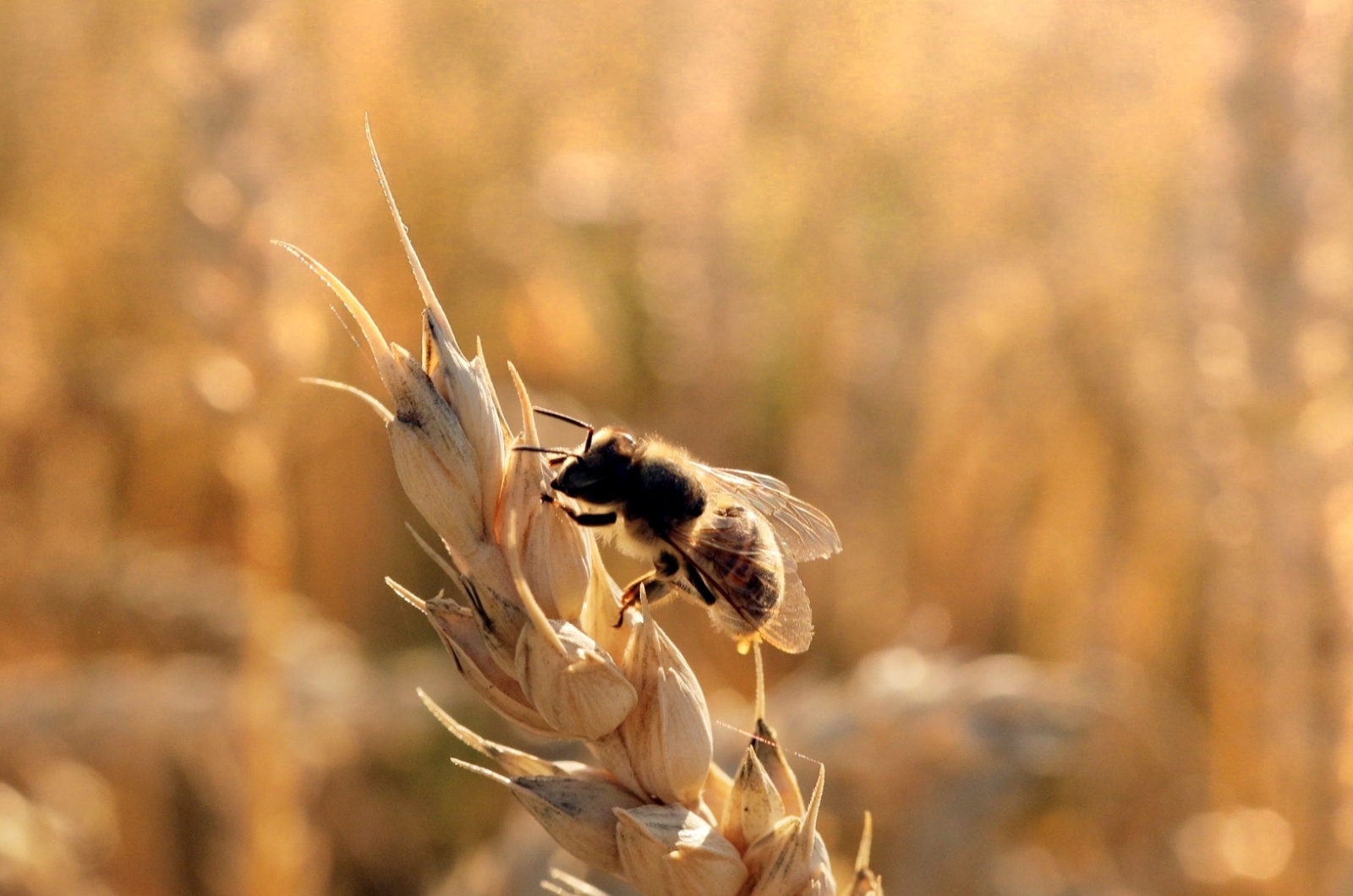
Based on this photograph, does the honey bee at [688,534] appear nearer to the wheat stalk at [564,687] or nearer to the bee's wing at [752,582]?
the bee's wing at [752,582]

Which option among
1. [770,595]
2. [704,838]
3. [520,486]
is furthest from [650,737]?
[770,595]

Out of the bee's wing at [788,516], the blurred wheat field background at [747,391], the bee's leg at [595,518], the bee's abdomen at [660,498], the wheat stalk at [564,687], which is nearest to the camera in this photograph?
the wheat stalk at [564,687]

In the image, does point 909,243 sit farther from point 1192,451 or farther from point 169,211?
point 169,211

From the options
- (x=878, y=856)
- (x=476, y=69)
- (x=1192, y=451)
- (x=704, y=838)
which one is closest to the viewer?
(x=704, y=838)

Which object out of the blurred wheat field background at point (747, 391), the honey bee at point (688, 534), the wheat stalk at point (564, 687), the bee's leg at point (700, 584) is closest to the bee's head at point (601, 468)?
the honey bee at point (688, 534)

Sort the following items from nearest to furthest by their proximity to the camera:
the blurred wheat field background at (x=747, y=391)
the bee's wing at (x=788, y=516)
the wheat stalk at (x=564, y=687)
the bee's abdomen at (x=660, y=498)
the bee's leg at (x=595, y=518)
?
1. the wheat stalk at (x=564, y=687)
2. the bee's leg at (x=595, y=518)
3. the bee's abdomen at (x=660, y=498)
4. the bee's wing at (x=788, y=516)
5. the blurred wheat field background at (x=747, y=391)

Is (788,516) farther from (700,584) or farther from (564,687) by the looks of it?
(564,687)
